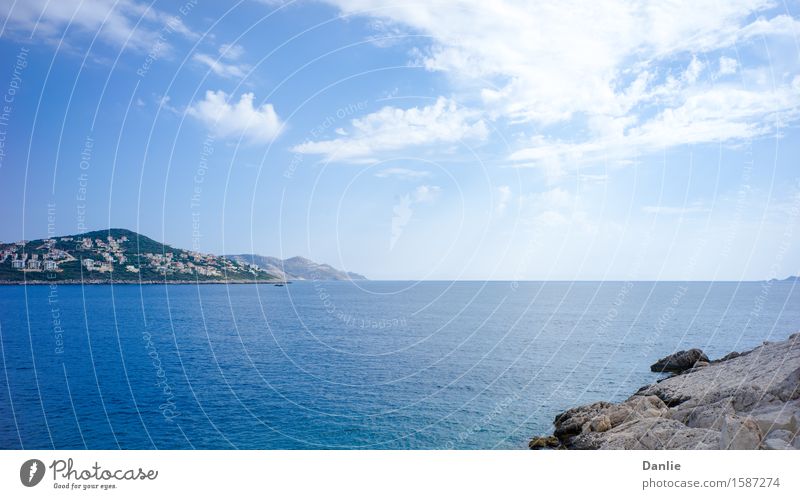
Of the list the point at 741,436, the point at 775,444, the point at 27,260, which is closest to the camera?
the point at 775,444

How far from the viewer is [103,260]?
316 ft

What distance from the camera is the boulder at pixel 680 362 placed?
2919 cm

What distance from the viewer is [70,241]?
7369 cm

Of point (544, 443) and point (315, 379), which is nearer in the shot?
point (544, 443)

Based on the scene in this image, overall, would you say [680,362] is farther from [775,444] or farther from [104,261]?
[104,261]

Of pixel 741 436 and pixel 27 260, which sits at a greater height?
pixel 27 260

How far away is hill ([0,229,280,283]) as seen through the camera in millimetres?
68356

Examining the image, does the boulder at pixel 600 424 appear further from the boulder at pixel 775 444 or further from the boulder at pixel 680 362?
the boulder at pixel 680 362

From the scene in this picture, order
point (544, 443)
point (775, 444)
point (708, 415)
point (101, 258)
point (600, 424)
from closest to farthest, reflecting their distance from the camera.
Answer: point (775, 444)
point (708, 415)
point (600, 424)
point (544, 443)
point (101, 258)

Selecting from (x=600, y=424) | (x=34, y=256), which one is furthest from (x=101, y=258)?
(x=600, y=424)

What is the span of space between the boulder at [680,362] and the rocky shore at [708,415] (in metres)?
6.35

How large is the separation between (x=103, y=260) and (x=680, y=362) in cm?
10050

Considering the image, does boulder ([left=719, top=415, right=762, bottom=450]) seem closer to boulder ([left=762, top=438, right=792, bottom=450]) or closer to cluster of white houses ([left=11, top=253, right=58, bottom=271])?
boulder ([left=762, top=438, right=792, bottom=450])
